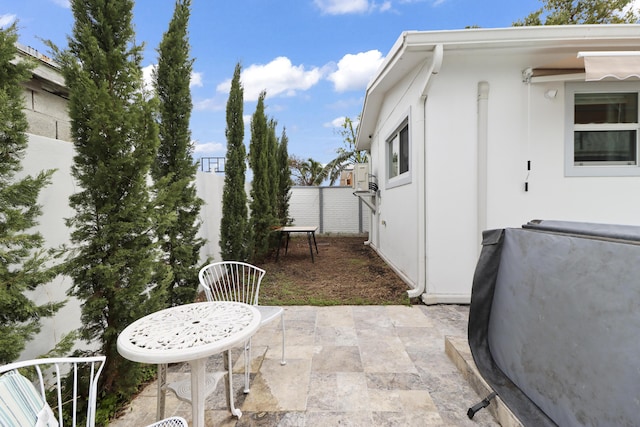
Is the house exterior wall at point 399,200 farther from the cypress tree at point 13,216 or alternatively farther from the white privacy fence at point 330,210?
the cypress tree at point 13,216

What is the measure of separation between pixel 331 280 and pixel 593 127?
4287mm

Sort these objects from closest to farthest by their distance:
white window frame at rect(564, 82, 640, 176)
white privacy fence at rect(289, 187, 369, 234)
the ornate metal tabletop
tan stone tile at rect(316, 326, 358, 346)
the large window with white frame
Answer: the ornate metal tabletop < tan stone tile at rect(316, 326, 358, 346) < white window frame at rect(564, 82, 640, 176) < the large window with white frame < white privacy fence at rect(289, 187, 369, 234)

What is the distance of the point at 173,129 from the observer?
322cm

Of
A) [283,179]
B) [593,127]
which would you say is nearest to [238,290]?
[593,127]

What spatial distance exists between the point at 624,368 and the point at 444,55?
359 centimetres

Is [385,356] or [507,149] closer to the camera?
[385,356]

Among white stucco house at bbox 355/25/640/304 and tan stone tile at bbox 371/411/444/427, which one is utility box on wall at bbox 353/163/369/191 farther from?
tan stone tile at bbox 371/411/444/427

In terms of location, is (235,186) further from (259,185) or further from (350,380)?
(350,380)

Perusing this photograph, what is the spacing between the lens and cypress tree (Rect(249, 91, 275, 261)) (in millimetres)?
6969

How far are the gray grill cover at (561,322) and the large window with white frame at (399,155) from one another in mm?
2798

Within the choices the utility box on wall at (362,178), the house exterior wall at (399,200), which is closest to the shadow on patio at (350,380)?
the house exterior wall at (399,200)

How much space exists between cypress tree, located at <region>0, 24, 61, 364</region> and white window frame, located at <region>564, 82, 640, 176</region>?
203 inches

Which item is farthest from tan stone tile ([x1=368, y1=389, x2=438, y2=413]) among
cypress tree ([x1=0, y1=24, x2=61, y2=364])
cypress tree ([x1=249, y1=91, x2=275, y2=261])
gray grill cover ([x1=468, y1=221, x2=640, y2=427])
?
cypress tree ([x1=249, y1=91, x2=275, y2=261])

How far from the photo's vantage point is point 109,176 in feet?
6.43
